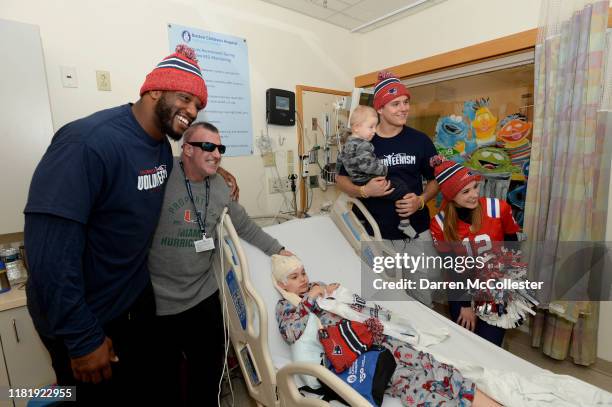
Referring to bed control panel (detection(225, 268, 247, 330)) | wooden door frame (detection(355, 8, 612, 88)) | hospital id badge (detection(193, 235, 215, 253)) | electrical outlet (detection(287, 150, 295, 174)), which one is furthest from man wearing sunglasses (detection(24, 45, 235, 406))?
wooden door frame (detection(355, 8, 612, 88))

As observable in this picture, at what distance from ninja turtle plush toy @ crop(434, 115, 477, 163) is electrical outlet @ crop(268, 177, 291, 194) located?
4.93 feet

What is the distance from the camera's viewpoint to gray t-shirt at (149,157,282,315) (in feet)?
5.29

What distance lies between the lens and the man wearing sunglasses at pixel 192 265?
64.2 inches

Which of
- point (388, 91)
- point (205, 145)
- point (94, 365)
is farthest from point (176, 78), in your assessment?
point (388, 91)

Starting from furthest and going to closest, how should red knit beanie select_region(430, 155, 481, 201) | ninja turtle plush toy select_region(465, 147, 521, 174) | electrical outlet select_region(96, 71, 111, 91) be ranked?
ninja turtle plush toy select_region(465, 147, 521, 174), electrical outlet select_region(96, 71, 111, 91), red knit beanie select_region(430, 155, 481, 201)

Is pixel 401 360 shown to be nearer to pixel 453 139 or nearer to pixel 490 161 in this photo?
pixel 490 161

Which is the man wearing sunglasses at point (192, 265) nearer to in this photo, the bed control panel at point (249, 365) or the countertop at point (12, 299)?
the bed control panel at point (249, 365)

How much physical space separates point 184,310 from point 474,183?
5.90ft

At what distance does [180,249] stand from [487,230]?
5.77 ft

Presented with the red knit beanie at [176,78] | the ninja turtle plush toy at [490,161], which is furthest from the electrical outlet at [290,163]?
the red knit beanie at [176,78]

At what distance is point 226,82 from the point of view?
2.66m

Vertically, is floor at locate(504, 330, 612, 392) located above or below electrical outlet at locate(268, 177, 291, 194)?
below

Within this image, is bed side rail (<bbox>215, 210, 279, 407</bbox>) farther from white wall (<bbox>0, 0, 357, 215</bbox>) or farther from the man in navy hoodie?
white wall (<bbox>0, 0, 357, 215</bbox>)

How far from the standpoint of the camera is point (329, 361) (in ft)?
4.67
